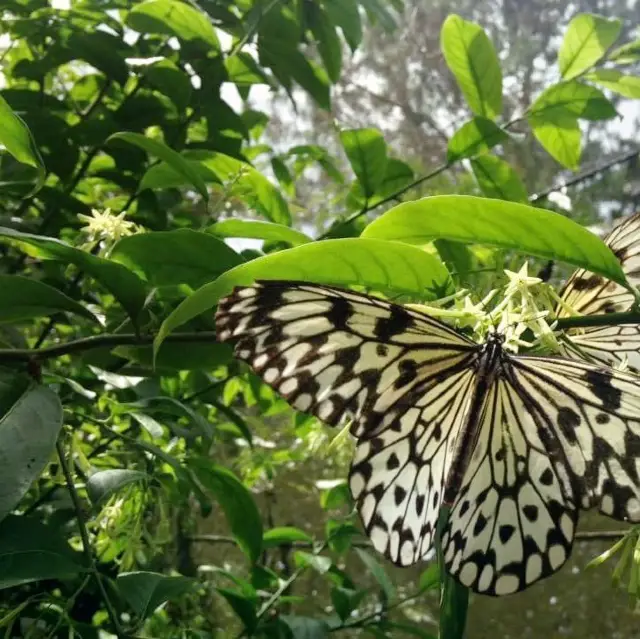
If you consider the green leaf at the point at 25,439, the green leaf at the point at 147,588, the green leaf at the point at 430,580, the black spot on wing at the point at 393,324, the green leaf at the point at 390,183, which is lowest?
the green leaf at the point at 430,580

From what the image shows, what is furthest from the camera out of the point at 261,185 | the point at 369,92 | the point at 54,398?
the point at 369,92

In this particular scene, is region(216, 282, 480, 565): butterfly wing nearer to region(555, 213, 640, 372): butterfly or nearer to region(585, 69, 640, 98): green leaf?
region(555, 213, 640, 372): butterfly

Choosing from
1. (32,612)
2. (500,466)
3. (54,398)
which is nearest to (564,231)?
(500,466)

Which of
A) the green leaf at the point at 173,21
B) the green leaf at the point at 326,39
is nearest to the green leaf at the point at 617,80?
the green leaf at the point at 326,39

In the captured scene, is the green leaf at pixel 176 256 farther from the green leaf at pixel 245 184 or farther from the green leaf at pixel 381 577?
the green leaf at pixel 381 577

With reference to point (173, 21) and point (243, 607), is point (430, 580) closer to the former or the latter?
point (243, 607)

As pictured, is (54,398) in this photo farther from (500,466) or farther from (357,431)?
(500,466)

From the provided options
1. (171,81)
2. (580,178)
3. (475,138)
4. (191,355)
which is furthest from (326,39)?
(191,355)
